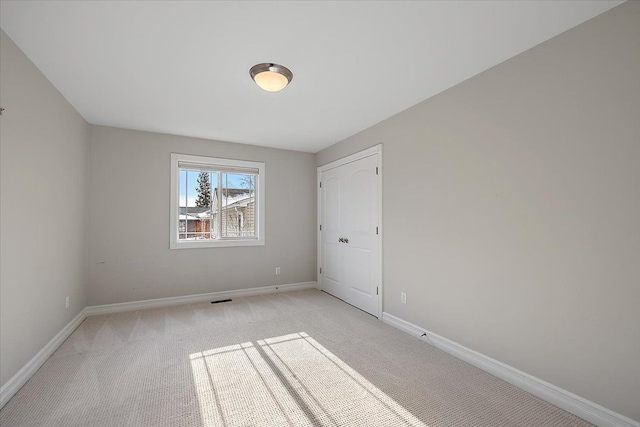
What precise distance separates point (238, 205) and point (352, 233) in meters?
1.94

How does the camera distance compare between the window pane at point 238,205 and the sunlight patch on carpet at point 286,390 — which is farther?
the window pane at point 238,205

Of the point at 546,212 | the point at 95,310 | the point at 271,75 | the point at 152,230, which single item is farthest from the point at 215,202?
the point at 546,212

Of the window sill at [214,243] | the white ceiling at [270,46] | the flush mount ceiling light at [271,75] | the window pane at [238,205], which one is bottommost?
the window sill at [214,243]

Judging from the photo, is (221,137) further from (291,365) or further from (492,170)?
(492,170)

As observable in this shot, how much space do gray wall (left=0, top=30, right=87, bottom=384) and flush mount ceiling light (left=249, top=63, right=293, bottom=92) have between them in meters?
1.60

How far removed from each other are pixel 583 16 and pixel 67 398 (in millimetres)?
4106

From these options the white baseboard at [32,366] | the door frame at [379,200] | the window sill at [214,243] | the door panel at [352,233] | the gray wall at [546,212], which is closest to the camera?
the gray wall at [546,212]

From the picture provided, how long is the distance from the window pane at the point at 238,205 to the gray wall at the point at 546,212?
2816 mm

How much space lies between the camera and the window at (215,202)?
4.12 m

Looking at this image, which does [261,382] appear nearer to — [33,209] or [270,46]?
[33,209]

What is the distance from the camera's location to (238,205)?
4.63 m

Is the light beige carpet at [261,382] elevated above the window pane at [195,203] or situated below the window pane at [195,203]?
below

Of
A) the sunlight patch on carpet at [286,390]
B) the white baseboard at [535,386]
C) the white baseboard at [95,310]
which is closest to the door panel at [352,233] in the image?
the white baseboard at [95,310]

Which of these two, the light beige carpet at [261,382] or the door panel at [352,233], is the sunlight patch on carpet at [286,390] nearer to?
the light beige carpet at [261,382]
